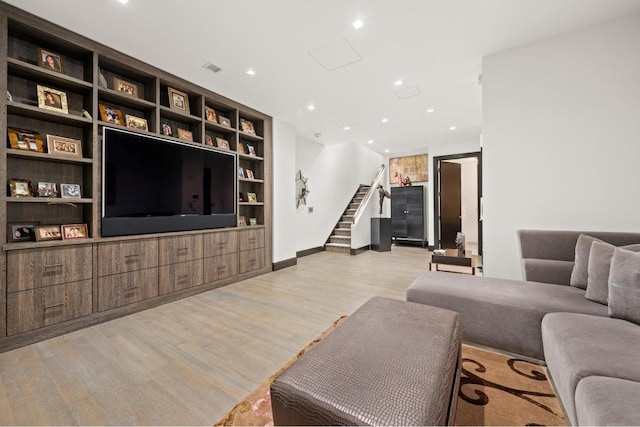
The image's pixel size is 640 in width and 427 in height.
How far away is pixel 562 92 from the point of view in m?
2.57

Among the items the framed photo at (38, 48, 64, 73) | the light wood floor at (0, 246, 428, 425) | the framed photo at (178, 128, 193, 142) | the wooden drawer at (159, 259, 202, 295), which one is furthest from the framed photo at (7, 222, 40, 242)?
the framed photo at (178, 128, 193, 142)

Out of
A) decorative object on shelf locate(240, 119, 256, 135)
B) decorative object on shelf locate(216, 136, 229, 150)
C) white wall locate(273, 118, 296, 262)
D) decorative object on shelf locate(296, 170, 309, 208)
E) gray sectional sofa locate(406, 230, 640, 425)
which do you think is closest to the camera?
gray sectional sofa locate(406, 230, 640, 425)

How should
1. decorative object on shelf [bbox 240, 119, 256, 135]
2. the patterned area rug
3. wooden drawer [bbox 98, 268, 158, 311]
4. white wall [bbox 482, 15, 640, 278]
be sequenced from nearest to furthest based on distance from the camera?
the patterned area rug → white wall [bbox 482, 15, 640, 278] → wooden drawer [bbox 98, 268, 158, 311] → decorative object on shelf [bbox 240, 119, 256, 135]

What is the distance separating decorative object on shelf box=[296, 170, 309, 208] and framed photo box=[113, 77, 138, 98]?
11.2 feet

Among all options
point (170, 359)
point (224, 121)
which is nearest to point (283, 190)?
point (224, 121)

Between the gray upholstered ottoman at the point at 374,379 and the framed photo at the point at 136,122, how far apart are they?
3211 millimetres

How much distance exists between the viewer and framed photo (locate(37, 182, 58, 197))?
2402 mm

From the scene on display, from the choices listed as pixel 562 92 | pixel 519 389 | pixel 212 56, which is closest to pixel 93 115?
pixel 212 56

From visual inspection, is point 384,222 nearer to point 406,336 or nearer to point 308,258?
point 308,258

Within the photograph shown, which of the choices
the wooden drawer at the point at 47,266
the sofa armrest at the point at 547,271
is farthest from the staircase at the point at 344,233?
the wooden drawer at the point at 47,266

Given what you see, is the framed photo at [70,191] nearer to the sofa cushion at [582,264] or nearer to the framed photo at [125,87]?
the framed photo at [125,87]

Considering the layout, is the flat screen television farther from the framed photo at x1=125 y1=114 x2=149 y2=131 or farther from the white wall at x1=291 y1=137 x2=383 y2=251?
the white wall at x1=291 y1=137 x2=383 y2=251

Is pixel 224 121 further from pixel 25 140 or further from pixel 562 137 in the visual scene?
pixel 562 137

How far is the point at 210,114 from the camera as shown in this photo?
3828 millimetres
